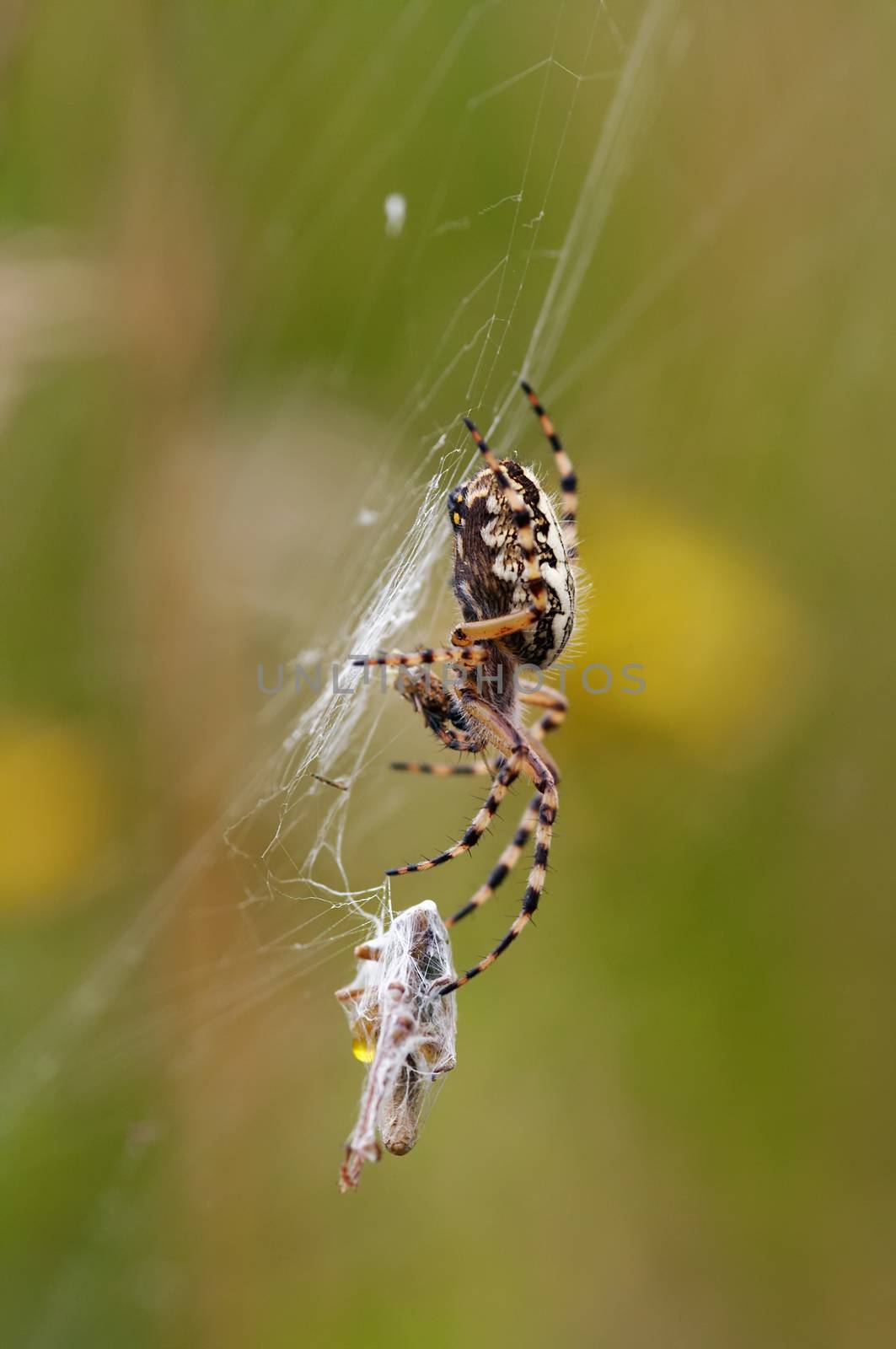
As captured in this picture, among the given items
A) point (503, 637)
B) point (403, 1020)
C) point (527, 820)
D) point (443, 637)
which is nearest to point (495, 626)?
point (503, 637)

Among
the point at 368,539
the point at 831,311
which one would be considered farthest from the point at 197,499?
the point at 831,311

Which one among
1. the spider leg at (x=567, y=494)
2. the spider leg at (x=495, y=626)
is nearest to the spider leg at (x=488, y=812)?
the spider leg at (x=495, y=626)

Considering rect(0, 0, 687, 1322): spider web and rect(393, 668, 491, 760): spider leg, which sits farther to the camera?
rect(0, 0, 687, 1322): spider web

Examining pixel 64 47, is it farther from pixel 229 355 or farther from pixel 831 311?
pixel 831 311

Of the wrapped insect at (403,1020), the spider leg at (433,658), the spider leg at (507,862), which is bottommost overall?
the wrapped insect at (403,1020)

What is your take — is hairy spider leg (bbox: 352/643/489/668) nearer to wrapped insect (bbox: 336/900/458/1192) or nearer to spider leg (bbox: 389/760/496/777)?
spider leg (bbox: 389/760/496/777)

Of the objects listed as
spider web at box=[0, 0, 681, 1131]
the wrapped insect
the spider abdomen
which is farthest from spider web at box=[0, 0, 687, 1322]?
the wrapped insect

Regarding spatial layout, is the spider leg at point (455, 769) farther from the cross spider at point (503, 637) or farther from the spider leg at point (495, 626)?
the spider leg at point (495, 626)
